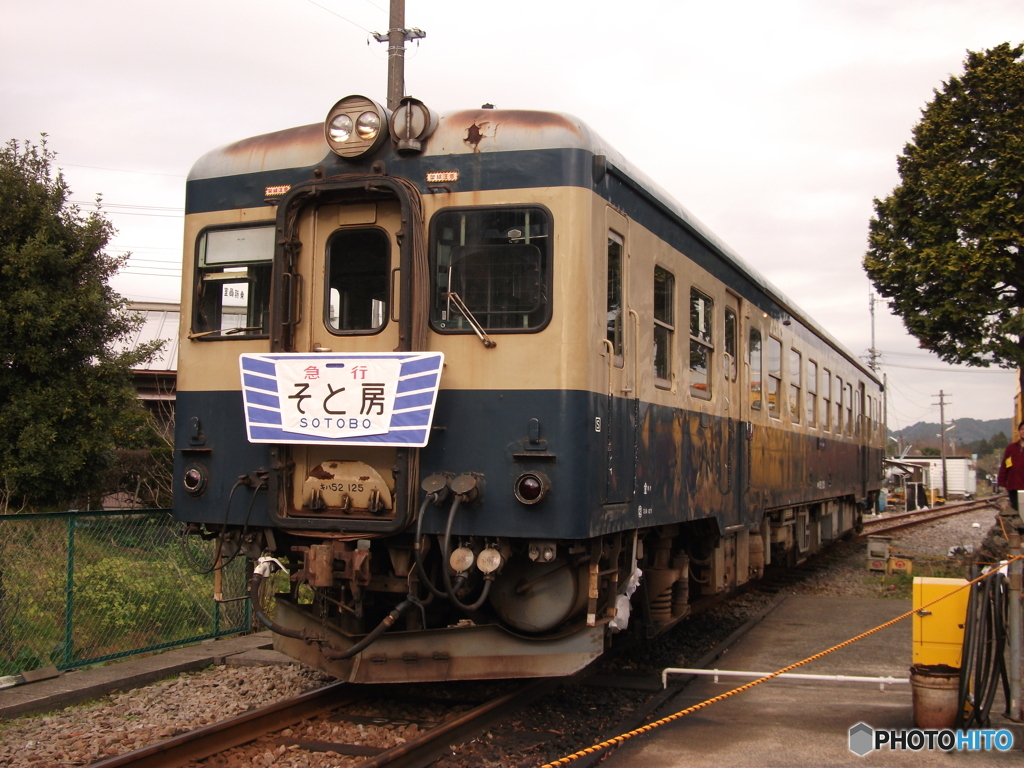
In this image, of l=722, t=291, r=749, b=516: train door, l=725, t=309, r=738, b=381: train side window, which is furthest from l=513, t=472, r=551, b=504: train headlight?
l=725, t=309, r=738, b=381: train side window

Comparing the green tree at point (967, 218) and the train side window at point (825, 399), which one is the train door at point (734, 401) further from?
the green tree at point (967, 218)

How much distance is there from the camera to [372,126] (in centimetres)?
586

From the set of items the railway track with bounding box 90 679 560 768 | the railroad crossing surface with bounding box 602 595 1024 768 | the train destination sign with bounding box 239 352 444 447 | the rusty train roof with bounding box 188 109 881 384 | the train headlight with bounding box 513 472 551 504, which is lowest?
the railroad crossing surface with bounding box 602 595 1024 768

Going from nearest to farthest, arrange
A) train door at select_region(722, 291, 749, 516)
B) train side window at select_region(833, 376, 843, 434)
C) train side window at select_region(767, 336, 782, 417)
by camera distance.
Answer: train door at select_region(722, 291, 749, 516)
train side window at select_region(767, 336, 782, 417)
train side window at select_region(833, 376, 843, 434)

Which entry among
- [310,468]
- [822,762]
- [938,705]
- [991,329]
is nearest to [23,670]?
[310,468]

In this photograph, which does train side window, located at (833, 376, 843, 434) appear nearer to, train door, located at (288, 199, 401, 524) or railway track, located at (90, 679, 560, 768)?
railway track, located at (90, 679, 560, 768)

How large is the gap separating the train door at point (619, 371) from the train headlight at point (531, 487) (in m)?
0.48

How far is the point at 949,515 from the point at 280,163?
29974 mm

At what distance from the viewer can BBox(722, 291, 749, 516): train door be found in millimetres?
8578

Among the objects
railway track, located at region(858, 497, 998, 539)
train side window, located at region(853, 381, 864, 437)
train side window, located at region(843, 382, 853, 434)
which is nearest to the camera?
train side window, located at region(843, 382, 853, 434)

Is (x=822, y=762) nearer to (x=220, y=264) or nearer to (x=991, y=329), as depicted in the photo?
(x=220, y=264)

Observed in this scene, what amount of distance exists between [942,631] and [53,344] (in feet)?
31.0

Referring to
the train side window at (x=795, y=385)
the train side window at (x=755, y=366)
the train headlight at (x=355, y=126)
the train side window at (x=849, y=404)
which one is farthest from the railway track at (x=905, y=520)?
the train headlight at (x=355, y=126)

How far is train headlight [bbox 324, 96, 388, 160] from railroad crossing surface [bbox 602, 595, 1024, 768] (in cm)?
371
